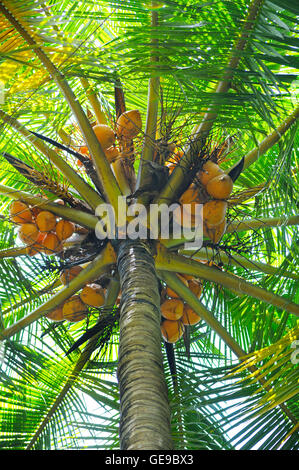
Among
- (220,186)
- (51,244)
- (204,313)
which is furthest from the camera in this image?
(51,244)

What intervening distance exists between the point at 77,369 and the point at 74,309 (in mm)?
401

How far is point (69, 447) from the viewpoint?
3.49 m

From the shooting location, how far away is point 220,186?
9.11 ft

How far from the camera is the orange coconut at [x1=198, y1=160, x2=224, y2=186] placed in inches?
113

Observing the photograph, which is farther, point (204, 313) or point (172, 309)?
point (172, 309)

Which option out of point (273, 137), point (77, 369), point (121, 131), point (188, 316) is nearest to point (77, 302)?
point (77, 369)

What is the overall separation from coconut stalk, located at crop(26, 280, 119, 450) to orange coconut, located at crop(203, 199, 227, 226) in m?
0.77

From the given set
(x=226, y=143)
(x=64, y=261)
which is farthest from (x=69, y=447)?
(x=226, y=143)

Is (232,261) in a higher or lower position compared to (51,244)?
lower

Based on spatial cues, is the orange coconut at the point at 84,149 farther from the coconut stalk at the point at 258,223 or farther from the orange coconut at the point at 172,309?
the orange coconut at the point at 172,309

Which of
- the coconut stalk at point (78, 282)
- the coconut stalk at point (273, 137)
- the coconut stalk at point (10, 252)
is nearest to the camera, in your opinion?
the coconut stalk at point (273, 137)

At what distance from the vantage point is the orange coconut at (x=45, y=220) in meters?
3.10

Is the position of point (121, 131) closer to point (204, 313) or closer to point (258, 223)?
point (258, 223)

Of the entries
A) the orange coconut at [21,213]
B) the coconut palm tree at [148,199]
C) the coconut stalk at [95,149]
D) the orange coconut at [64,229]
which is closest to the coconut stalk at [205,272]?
the coconut palm tree at [148,199]
